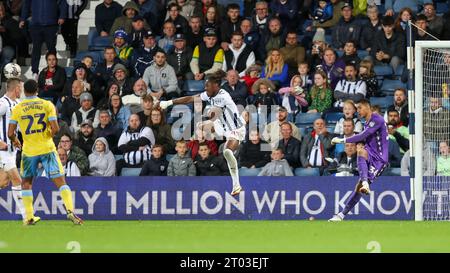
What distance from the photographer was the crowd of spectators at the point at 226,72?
2208 cm

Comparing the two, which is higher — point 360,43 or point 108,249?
point 360,43

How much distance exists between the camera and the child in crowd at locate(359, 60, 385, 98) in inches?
908

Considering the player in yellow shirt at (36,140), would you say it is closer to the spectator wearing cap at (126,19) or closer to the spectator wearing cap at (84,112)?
the spectator wearing cap at (84,112)

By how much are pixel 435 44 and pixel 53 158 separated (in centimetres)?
628

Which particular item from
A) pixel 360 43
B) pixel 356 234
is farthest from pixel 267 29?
pixel 356 234

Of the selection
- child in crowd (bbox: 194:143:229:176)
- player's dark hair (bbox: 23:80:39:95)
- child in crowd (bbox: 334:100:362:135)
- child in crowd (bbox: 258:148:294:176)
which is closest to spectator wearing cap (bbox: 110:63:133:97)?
child in crowd (bbox: 194:143:229:176)

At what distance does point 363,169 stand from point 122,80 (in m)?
7.07

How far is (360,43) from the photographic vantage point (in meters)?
24.5

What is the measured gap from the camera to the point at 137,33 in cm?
2528

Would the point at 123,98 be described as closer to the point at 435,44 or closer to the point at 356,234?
the point at 435,44

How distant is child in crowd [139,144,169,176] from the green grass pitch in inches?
146

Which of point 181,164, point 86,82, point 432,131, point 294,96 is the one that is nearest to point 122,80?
point 86,82

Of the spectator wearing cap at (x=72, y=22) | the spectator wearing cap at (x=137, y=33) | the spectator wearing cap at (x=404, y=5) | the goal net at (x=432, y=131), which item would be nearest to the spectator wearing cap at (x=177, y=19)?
the spectator wearing cap at (x=137, y=33)

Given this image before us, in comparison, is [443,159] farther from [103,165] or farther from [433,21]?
[103,165]
